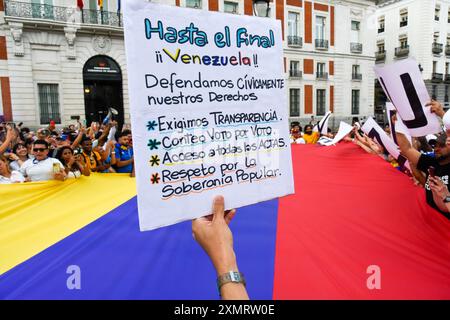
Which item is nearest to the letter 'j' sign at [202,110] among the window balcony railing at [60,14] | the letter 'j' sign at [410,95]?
the letter 'j' sign at [410,95]

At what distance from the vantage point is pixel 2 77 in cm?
1900

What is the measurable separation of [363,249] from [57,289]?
6.21ft

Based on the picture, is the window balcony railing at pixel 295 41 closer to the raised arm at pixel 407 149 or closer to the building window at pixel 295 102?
the building window at pixel 295 102

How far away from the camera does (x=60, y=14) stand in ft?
65.0

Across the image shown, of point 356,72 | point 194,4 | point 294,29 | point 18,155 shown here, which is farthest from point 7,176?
point 356,72

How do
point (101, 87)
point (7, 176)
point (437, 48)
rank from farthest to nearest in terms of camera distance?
point (437, 48) → point (101, 87) → point (7, 176)

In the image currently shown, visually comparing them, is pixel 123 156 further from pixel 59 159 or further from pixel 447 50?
pixel 447 50

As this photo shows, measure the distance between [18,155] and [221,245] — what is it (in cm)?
571

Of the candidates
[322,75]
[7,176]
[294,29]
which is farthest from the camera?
[322,75]

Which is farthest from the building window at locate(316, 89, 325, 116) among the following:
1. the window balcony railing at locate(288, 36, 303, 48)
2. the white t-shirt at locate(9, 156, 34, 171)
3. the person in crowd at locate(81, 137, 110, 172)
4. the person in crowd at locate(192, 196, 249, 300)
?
the person in crowd at locate(192, 196, 249, 300)

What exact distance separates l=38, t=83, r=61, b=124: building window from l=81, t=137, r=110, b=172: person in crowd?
1647 cm

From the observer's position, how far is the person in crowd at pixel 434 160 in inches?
102
